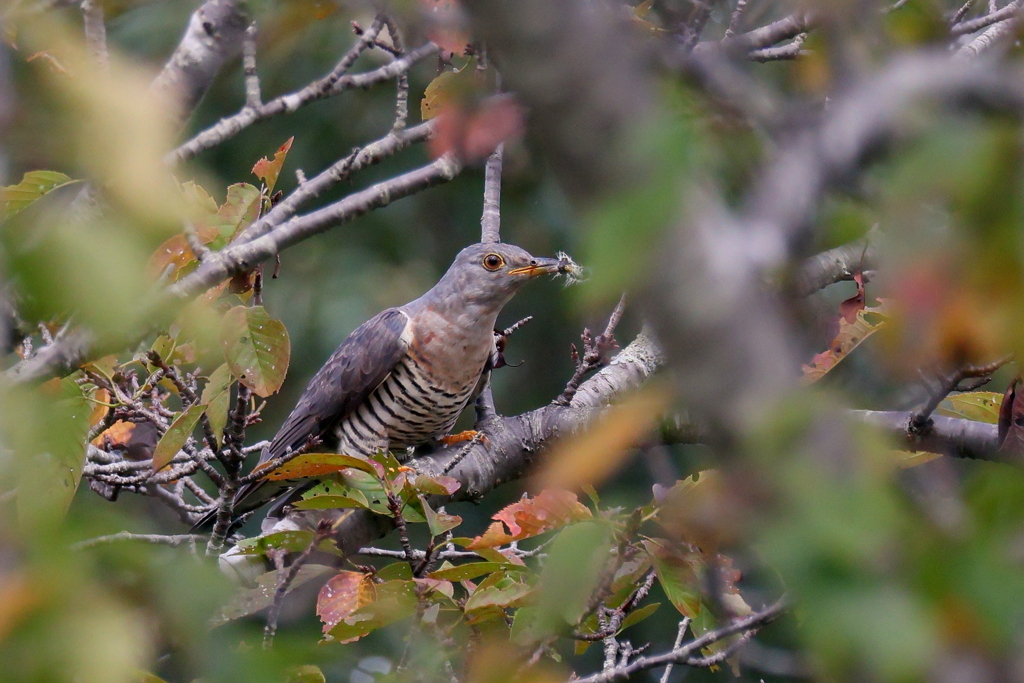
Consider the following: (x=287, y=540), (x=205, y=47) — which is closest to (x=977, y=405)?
(x=287, y=540)

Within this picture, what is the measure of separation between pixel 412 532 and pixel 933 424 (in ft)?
18.4

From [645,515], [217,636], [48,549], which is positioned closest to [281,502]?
[645,515]

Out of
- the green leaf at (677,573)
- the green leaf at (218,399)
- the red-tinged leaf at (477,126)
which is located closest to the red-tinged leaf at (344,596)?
the green leaf at (218,399)

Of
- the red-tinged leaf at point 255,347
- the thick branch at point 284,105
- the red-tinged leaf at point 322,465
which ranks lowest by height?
the red-tinged leaf at point 322,465

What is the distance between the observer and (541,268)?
11.2 ft

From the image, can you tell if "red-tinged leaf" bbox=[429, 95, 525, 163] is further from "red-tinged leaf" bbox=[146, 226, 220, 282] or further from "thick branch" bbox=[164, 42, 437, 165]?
"thick branch" bbox=[164, 42, 437, 165]

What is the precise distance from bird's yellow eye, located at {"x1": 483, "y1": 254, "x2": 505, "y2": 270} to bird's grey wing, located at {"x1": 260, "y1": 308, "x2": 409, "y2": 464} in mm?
466

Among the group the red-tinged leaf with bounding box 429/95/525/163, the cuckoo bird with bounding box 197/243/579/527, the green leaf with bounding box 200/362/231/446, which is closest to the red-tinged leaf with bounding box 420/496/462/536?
the green leaf with bounding box 200/362/231/446

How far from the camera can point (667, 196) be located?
66 cm

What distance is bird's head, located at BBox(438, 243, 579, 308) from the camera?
3490 mm

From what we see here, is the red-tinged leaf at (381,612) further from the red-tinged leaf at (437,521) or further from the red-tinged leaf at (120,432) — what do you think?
the red-tinged leaf at (120,432)

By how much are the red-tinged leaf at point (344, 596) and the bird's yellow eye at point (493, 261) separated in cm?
186

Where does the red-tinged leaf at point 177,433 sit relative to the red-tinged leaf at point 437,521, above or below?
above

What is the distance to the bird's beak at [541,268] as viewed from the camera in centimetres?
338
